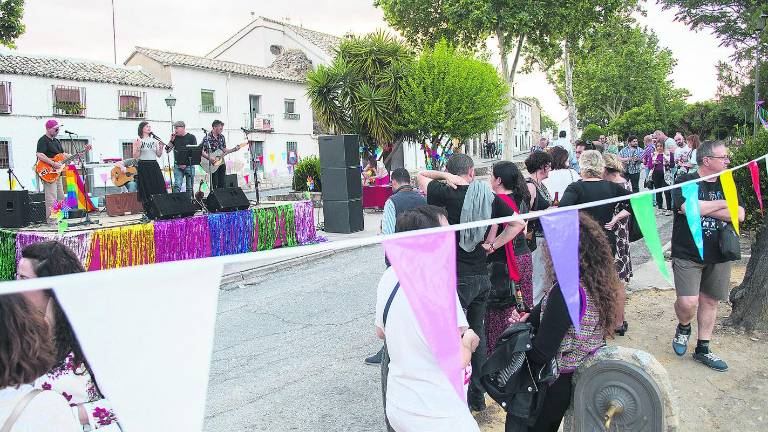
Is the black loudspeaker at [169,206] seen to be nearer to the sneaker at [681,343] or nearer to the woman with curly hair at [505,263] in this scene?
the woman with curly hair at [505,263]

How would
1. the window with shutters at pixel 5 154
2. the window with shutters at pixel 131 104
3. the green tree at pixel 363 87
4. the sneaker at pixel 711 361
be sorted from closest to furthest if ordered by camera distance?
the sneaker at pixel 711 361 < the green tree at pixel 363 87 < the window with shutters at pixel 5 154 < the window with shutters at pixel 131 104

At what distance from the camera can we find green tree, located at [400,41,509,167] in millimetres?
19578

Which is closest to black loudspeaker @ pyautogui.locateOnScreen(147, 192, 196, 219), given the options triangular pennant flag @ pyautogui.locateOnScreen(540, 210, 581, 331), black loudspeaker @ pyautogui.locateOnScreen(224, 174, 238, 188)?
black loudspeaker @ pyautogui.locateOnScreen(224, 174, 238, 188)

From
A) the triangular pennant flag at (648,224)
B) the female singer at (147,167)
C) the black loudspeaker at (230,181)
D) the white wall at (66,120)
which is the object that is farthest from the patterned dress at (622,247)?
the white wall at (66,120)

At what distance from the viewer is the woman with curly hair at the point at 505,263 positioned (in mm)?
4316

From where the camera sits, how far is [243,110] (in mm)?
33125

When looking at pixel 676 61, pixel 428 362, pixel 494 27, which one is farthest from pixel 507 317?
pixel 676 61

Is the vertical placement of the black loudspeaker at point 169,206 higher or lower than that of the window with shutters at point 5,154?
lower

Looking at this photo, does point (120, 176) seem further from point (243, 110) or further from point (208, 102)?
point (243, 110)

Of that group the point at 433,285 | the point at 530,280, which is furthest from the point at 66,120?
the point at 433,285

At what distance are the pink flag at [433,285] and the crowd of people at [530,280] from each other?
0.30ft

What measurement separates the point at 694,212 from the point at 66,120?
26.8 meters

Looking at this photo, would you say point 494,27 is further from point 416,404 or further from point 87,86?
point 416,404

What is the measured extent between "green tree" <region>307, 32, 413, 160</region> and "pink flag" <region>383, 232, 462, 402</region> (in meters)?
17.0
